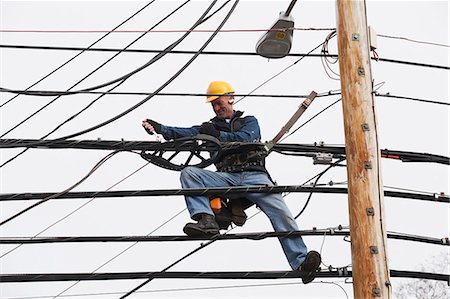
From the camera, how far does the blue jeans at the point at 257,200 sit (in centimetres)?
731

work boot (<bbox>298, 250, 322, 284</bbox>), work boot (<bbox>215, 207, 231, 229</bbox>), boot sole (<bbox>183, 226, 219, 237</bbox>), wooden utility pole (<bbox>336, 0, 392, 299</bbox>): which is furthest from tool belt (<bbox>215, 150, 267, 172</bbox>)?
wooden utility pole (<bbox>336, 0, 392, 299</bbox>)

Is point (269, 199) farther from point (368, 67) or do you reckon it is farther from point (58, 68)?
point (58, 68)

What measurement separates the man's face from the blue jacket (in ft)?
0.19

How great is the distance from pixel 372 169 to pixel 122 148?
236cm

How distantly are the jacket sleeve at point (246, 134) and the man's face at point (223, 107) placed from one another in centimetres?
23

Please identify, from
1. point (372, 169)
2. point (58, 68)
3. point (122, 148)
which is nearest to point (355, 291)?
point (372, 169)

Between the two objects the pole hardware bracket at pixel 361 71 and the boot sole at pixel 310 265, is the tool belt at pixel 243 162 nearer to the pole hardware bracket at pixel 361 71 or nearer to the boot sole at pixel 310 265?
the boot sole at pixel 310 265

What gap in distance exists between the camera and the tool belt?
25.1 ft

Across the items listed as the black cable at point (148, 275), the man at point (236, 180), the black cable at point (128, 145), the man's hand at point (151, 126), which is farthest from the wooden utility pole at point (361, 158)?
→ the man's hand at point (151, 126)

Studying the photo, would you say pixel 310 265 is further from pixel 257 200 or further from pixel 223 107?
pixel 223 107

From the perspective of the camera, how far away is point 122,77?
Result: 7.20m

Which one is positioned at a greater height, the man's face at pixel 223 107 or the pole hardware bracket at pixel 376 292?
the man's face at pixel 223 107

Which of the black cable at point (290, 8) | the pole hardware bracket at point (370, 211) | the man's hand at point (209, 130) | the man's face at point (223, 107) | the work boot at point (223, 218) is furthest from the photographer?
the man's face at point (223, 107)

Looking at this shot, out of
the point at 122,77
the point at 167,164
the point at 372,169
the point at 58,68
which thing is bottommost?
the point at 372,169
